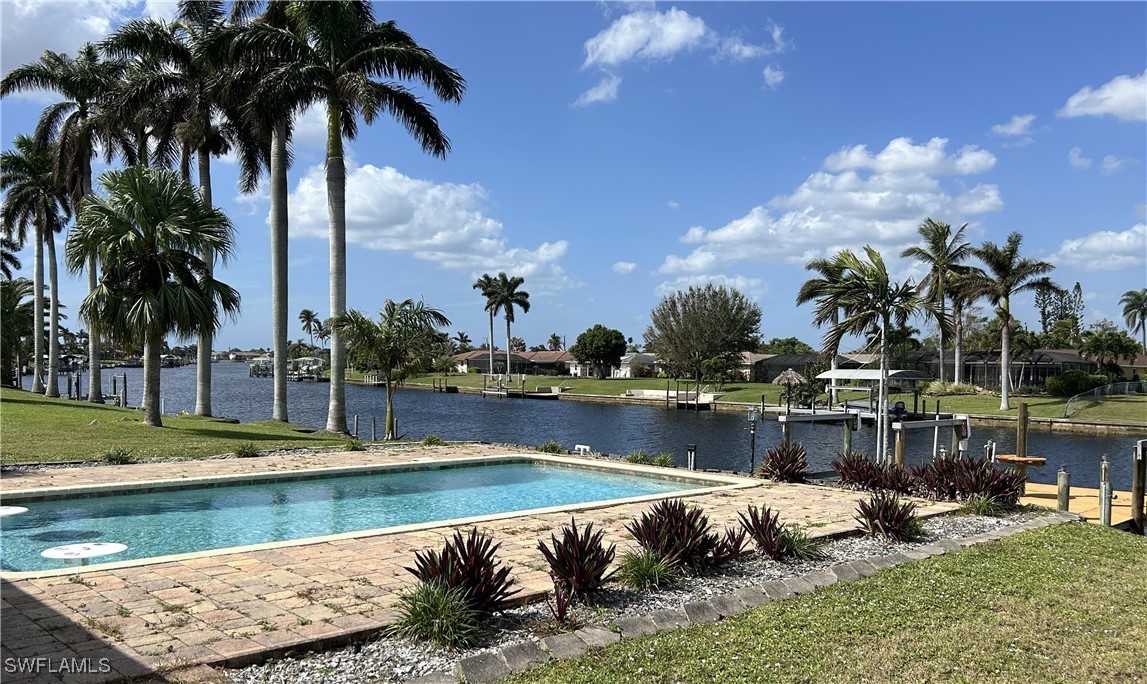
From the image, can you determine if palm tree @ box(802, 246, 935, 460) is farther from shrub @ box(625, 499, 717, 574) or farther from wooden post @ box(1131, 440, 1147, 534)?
shrub @ box(625, 499, 717, 574)

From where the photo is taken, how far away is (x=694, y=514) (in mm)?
8344

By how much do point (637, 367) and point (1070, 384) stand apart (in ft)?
198

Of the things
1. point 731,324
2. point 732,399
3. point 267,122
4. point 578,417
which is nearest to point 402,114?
point 267,122

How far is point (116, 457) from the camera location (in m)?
16.1

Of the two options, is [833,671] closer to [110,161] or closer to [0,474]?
[0,474]

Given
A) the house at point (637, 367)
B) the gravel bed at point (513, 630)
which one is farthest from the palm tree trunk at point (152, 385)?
the house at point (637, 367)

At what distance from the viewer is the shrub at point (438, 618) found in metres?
5.79

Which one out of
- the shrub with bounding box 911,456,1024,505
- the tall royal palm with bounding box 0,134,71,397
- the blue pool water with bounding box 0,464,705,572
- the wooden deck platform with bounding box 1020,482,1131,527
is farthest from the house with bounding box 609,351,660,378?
the shrub with bounding box 911,456,1024,505

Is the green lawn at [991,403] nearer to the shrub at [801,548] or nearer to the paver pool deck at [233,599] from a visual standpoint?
the paver pool deck at [233,599]

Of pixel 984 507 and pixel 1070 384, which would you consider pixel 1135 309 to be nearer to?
pixel 1070 384

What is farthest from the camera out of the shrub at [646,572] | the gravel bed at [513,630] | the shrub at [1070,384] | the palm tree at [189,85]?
the shrub at [1070,384]

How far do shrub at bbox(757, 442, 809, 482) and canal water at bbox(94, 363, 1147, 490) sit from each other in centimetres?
1128

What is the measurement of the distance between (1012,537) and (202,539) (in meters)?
10.7

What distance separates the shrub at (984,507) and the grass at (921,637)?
3.41m
